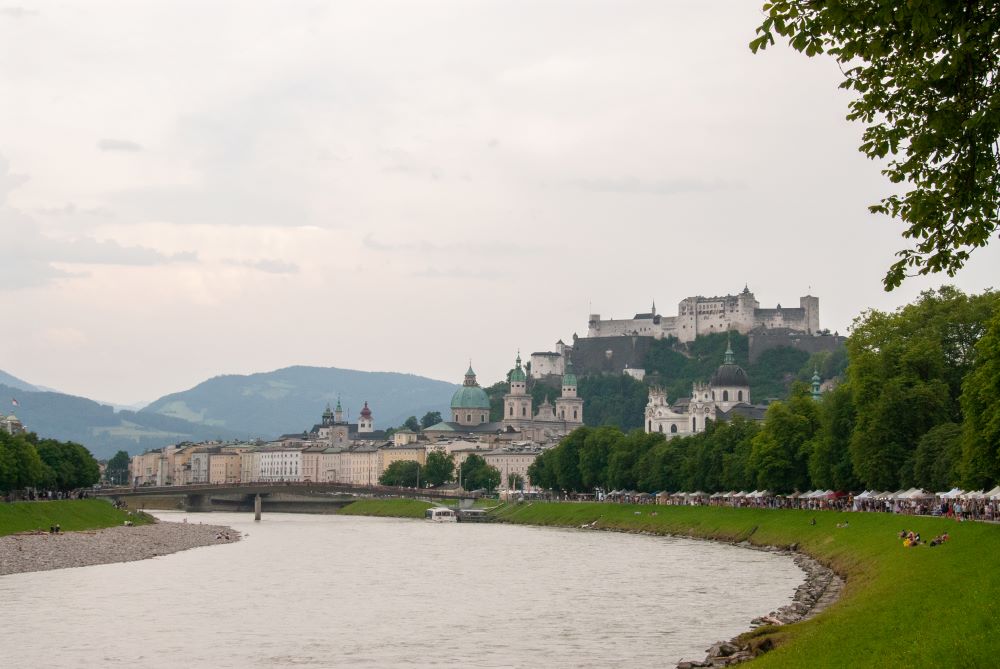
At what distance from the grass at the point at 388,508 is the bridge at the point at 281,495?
5.36 ft

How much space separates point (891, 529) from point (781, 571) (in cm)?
429

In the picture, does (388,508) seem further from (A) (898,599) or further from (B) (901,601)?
(B) (901,601)

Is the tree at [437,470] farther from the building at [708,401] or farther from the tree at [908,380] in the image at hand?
the tree at [908,380]

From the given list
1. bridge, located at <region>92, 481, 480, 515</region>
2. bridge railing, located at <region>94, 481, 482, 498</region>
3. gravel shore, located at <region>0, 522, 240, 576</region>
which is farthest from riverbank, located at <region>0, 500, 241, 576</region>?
bridge, located at <region>92, 481, 480, 515</region>

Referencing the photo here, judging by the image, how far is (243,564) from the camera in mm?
65125

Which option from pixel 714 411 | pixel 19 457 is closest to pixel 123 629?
pixel 19 457

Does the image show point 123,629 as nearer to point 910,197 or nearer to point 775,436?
point 910,197

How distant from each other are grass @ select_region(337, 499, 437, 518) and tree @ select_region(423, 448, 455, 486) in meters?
30.0

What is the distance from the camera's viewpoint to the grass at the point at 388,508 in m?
145

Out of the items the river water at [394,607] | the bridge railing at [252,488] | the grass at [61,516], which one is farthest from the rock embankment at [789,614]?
Result: the bridge railing at [252,488]

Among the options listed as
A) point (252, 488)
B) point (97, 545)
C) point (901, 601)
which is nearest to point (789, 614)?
point (901, 601)

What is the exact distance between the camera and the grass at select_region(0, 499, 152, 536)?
78.5m

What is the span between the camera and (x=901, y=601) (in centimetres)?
2947

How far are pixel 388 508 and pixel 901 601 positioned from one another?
123250mm
